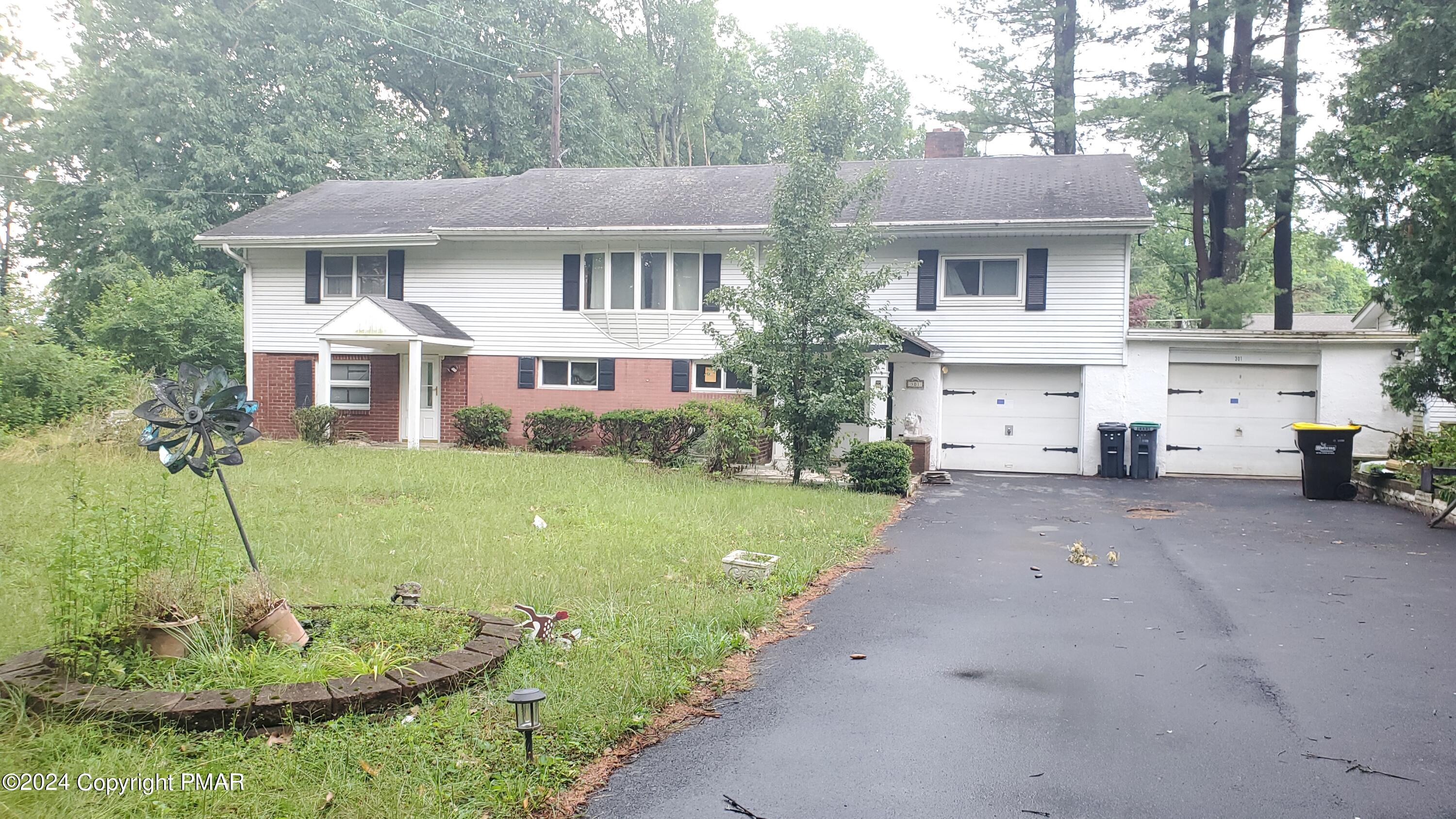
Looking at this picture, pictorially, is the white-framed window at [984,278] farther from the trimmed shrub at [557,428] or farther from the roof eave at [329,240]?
the roof eave at [329,240]

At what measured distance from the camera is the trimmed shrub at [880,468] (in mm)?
13898

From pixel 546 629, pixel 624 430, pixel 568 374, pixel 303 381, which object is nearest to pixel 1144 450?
pixel 624 430

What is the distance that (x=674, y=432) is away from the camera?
16.5 metres

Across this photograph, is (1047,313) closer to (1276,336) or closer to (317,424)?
(1276,336)

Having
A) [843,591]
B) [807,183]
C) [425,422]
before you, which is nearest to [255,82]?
[425,422]

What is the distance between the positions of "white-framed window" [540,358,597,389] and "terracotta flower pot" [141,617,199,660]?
605 inches

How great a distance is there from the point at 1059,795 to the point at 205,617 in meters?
4.07

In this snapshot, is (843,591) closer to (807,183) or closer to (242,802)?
(242,802)

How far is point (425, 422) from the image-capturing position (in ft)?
67.1

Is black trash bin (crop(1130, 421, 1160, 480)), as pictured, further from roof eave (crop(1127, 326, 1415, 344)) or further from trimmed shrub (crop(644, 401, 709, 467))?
trimmed shrub (crop(644, 401, 709, 467))

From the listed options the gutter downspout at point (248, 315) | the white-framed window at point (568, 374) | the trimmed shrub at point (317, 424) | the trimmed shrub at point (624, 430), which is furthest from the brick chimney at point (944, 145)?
the gutter downspout at point (248, 315)

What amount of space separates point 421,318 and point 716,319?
6147 millimetres

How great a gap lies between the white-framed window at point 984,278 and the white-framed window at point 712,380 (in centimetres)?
458

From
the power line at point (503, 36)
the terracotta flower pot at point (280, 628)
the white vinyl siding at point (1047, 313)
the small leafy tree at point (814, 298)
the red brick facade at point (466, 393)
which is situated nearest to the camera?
the terracotta flower pot at point (280, 628)
